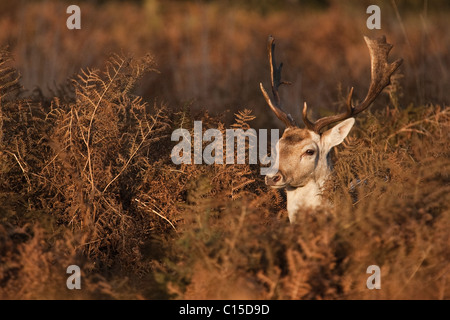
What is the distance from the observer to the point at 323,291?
4.99m

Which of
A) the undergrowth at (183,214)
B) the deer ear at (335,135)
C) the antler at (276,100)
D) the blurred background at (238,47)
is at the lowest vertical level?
the undergrowth at (183,214)

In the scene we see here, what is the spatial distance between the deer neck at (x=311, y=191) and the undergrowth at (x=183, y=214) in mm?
144

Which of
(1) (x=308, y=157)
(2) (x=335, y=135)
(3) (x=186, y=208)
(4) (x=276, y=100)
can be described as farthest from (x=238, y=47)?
(3) (x=186, y=208)

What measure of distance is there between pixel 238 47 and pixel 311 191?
33.7ft

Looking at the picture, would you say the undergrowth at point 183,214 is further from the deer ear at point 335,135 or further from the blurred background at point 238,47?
the blurred background at point 238,47

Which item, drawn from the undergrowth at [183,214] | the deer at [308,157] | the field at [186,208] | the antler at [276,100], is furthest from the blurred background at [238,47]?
the undergrowth at [183,214]

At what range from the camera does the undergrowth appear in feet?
16.7

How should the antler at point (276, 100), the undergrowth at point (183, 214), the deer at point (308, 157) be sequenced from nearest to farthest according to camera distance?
the undergrowth at point (183, 214) < the deer at point (308, 157) < the antler at point (276, 100)

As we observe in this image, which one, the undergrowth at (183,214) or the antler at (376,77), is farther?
the antler at (376,77)

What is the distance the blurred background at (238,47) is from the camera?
1198cm

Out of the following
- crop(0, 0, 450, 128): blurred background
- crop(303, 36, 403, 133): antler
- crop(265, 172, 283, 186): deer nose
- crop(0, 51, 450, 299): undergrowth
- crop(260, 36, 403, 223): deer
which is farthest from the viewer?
crop(0, 0, 450, 128): blurred background

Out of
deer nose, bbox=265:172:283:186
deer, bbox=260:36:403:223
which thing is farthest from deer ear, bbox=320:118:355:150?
deer nose, bbox=265:172:283:186

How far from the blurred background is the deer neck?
2844 mm

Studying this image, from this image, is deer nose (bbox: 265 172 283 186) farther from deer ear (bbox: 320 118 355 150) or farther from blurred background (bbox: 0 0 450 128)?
blurred background (bbox: 0 0 450 128)
